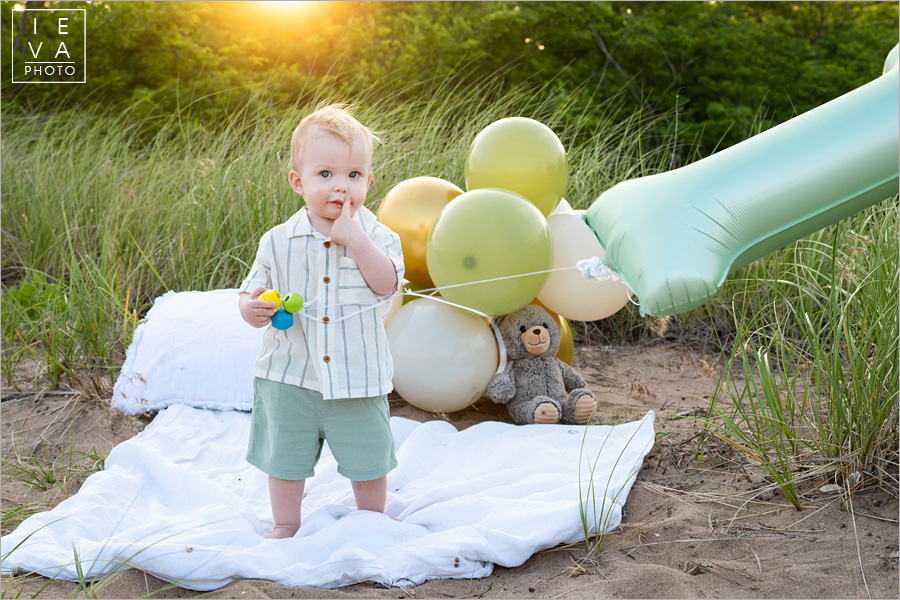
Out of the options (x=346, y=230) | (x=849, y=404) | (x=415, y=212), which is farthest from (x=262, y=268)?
(x=849, y=404)

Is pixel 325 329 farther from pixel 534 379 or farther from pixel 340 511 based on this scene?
pixel 534 379

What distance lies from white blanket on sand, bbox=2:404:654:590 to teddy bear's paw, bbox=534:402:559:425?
0.07 metres

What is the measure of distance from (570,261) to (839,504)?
127cm

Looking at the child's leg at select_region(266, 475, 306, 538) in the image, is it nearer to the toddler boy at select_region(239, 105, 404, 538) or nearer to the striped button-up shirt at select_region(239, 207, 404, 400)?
the toddler boy at select_region(239, 105, 404, 538)

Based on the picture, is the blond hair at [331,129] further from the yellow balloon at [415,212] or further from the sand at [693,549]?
the sand at [693,549]

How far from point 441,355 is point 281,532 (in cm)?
93

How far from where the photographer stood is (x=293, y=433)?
218cm

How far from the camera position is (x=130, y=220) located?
4.28 meters

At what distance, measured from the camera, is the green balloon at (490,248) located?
2.71 metres

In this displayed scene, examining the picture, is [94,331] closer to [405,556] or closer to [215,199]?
[215,199]

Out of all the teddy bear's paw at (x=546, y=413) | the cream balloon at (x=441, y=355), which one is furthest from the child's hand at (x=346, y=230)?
the teddy bear's paw at (x=546, y=413)

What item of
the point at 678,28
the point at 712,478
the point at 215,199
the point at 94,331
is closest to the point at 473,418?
the point at 712,478

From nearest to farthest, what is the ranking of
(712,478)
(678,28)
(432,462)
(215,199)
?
1. (712,478)
2. (432,462)
3. (215,199)
4. (678,28)

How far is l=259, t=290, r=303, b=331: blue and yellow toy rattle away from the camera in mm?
2020
